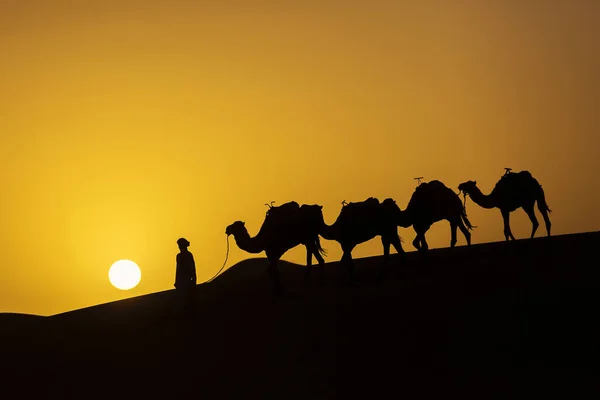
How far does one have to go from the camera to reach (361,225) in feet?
66.4

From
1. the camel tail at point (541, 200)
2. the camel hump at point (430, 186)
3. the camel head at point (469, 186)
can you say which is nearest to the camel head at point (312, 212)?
the camel hump at point (430, 186)

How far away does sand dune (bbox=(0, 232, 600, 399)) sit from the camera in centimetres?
1409

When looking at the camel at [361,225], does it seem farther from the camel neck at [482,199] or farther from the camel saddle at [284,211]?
the camel neck at [482,199]

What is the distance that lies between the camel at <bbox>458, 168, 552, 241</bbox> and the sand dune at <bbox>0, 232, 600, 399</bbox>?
A: 228 centimetres

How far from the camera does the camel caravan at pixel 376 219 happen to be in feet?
63.9

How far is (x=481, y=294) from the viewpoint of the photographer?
58.2 feet

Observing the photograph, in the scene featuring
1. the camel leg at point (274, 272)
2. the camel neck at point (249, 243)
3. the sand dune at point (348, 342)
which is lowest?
the sand dune at point (348, 342)

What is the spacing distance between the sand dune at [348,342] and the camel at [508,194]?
2.28 meters

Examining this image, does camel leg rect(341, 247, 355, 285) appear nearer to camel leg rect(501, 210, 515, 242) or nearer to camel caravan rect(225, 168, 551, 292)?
camel caravan rect(225, 168, 551, 292)

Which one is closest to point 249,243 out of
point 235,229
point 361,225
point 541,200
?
point 235,229

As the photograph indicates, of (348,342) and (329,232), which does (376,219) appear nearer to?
(329,232)

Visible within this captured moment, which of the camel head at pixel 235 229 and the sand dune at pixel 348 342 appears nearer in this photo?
the sand dune at pixel 348 342

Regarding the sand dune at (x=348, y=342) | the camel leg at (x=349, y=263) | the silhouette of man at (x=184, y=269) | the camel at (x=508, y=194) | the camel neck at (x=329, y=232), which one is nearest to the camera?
the sand dune at (x=348, y=342)

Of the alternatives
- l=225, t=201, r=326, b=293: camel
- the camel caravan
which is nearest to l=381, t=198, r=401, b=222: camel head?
the camel caravan
